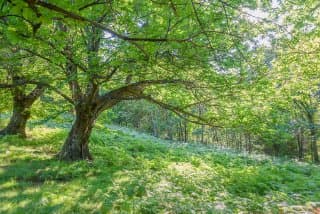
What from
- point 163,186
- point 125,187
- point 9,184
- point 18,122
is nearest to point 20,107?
point 18,122

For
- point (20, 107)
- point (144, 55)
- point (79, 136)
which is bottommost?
point (79, 136)

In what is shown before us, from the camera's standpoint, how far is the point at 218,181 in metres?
7.80

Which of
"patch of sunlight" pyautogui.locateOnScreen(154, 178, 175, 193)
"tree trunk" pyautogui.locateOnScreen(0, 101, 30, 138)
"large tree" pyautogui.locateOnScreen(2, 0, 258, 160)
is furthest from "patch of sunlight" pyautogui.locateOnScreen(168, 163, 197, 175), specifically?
"tree trunk" pyautogui.locateOnScreen(0, 101, 30, 138)

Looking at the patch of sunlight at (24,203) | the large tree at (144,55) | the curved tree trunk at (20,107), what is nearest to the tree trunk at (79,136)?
the large tree at (144,55)

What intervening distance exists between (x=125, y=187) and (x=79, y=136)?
9.11 ft

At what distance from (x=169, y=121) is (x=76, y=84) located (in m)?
27.7

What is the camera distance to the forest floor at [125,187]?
4.88 metres

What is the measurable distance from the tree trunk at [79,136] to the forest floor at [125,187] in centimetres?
43

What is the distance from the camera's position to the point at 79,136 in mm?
8172

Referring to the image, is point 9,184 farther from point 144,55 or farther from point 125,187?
point 144,55

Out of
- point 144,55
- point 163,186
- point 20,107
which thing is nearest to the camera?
point 144,55

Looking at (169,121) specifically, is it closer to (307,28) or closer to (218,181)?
(218,181)

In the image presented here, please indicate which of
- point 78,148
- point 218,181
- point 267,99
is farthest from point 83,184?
point 267,99

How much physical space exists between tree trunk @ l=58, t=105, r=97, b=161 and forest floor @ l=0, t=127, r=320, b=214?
435mm
